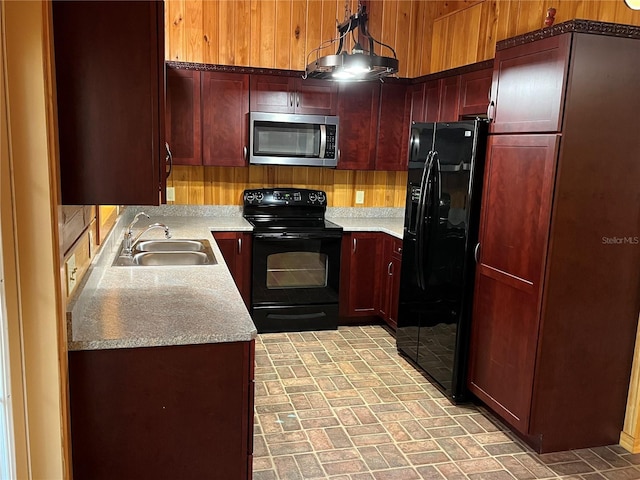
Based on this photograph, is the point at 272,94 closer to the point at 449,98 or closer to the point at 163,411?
the point at 449,98

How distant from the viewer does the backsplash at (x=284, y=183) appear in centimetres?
456

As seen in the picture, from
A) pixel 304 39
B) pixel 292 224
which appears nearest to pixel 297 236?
pixel 292 224

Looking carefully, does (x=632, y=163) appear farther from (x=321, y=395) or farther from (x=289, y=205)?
(x=289, y=205)

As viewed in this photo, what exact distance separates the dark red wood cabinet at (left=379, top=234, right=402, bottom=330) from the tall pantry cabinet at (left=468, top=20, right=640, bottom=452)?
1305 millimetres

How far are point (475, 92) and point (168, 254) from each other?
7.49ft

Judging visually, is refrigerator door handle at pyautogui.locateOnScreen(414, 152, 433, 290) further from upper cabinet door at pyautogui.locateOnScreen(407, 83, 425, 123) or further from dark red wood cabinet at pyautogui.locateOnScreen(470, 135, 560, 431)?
upper cabinet door at pyautogui.locateOnScreen(407, 83, 425, 123)

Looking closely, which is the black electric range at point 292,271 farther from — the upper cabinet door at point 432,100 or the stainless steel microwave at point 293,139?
the upper cabinet door at point 432,100

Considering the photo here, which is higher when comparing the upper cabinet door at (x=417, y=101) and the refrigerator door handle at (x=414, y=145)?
the upper cabinet door at (x=417, y=101)

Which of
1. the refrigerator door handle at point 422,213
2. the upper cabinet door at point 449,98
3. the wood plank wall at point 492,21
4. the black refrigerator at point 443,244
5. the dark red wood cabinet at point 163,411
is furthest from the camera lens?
the upper cabinet door at point 449,98

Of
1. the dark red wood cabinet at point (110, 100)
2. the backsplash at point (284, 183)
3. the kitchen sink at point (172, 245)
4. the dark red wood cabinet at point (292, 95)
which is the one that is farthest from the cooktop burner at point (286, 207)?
the dark red wood cabinet at point (110, 100)

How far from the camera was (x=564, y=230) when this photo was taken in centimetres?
255

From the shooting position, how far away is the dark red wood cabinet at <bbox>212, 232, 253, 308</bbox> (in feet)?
13.6

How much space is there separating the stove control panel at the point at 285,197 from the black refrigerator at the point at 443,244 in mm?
1193

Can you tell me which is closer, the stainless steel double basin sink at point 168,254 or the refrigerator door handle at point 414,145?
the stainless steel double basin sink at point 168,254
